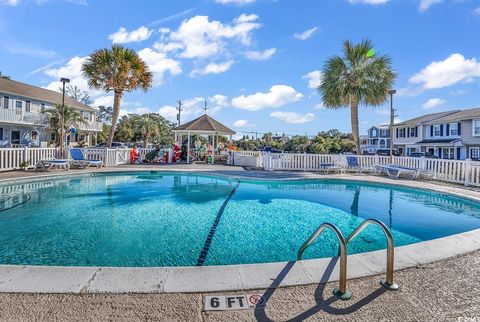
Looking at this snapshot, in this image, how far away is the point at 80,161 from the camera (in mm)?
15297

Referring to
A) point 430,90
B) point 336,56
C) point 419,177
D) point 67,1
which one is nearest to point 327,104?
point 336,56

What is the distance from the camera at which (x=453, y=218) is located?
281 inches

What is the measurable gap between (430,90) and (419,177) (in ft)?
72.9

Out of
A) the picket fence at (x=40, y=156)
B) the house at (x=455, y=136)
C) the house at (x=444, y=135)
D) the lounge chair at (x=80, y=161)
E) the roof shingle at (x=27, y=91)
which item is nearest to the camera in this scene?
the picket fence at (x=40, y=156)

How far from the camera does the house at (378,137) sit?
55.8 m

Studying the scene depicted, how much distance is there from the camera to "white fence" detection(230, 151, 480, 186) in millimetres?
11117

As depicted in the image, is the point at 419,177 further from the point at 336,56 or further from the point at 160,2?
the point at 160,2

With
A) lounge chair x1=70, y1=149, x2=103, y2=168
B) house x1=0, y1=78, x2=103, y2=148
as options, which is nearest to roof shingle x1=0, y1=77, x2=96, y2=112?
house x1=0, y1=78, x2=103, y2=148

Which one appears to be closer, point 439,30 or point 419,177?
point 419,177

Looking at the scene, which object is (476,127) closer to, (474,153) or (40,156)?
(474,153)

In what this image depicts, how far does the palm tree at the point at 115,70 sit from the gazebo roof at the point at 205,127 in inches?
175

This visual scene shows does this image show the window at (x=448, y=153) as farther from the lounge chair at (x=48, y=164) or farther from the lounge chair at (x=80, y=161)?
the lounge chair at (x=48, y=164)

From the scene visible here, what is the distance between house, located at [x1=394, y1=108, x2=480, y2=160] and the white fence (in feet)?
63.9

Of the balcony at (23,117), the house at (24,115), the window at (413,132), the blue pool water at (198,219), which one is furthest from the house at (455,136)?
the balcony at (23,117)
